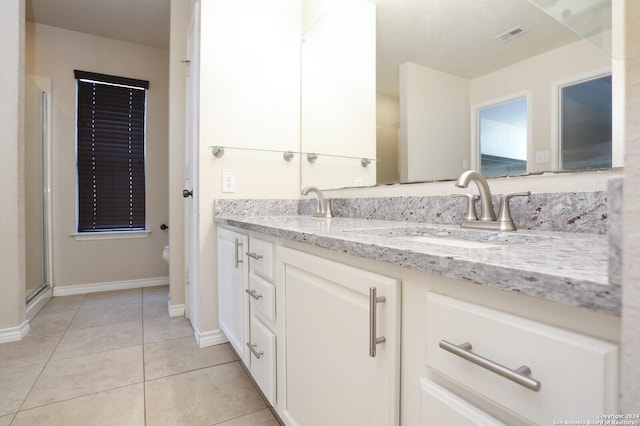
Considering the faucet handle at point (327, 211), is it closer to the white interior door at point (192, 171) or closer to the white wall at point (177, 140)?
the white interior door at point (192, 171)

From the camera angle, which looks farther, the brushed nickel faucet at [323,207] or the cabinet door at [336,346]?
the brushed nickel faucet at [323,207]

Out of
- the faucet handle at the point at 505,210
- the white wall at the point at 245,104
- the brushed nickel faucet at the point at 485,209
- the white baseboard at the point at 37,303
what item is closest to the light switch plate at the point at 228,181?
the white wall at the point at 245,104

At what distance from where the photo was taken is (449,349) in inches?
19.8

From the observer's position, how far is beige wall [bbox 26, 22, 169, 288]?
3.05 meters

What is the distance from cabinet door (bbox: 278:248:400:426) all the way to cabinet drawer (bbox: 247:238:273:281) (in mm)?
100

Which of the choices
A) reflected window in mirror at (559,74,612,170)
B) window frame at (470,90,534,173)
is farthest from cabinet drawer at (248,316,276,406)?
reflected window in mirror at (559,74,612,170)

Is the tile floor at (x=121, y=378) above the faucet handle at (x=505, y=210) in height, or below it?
below

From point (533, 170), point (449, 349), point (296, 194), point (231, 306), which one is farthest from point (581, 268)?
point (296, 194)

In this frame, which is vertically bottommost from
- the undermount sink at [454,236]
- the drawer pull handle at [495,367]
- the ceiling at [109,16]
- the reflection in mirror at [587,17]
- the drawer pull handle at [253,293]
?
the drawer pull handle at [253,293]

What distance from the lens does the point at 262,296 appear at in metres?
1.23

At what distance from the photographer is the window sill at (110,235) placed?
10.4 ft

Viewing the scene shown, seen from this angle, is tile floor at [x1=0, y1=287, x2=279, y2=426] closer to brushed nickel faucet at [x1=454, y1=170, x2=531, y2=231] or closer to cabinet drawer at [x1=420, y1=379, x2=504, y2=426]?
cabinet drawer at [x1=420, y1=379, x2=504, y2=426]

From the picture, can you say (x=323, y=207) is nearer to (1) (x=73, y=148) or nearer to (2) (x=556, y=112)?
(2) (x=556, y=112)

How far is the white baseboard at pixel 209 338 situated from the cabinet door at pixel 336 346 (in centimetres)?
106
